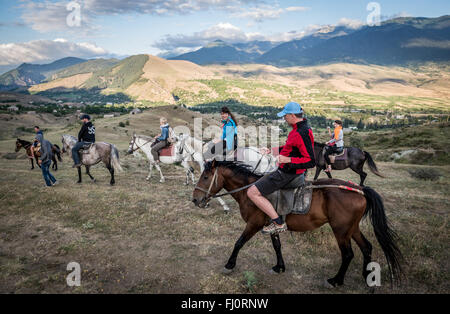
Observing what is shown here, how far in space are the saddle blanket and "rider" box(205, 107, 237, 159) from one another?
13.8 feet

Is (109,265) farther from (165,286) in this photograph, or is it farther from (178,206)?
(178,206)

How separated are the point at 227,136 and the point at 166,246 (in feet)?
14.8

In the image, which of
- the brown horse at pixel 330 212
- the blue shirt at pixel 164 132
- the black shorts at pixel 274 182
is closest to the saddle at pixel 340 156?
the brown horse at pixel 330 212

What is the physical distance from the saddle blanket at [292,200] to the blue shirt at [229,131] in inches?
165

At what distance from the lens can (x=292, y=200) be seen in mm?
5457

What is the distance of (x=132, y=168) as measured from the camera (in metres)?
18.3

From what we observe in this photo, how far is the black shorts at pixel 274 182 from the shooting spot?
5264 millimetres

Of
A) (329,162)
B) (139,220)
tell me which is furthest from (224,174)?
(329,162)

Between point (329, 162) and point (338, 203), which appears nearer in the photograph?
point (338, 203)

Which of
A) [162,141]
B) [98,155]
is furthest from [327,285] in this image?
[98,155]

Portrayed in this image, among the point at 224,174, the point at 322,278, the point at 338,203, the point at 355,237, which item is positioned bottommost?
the point at 322,278
